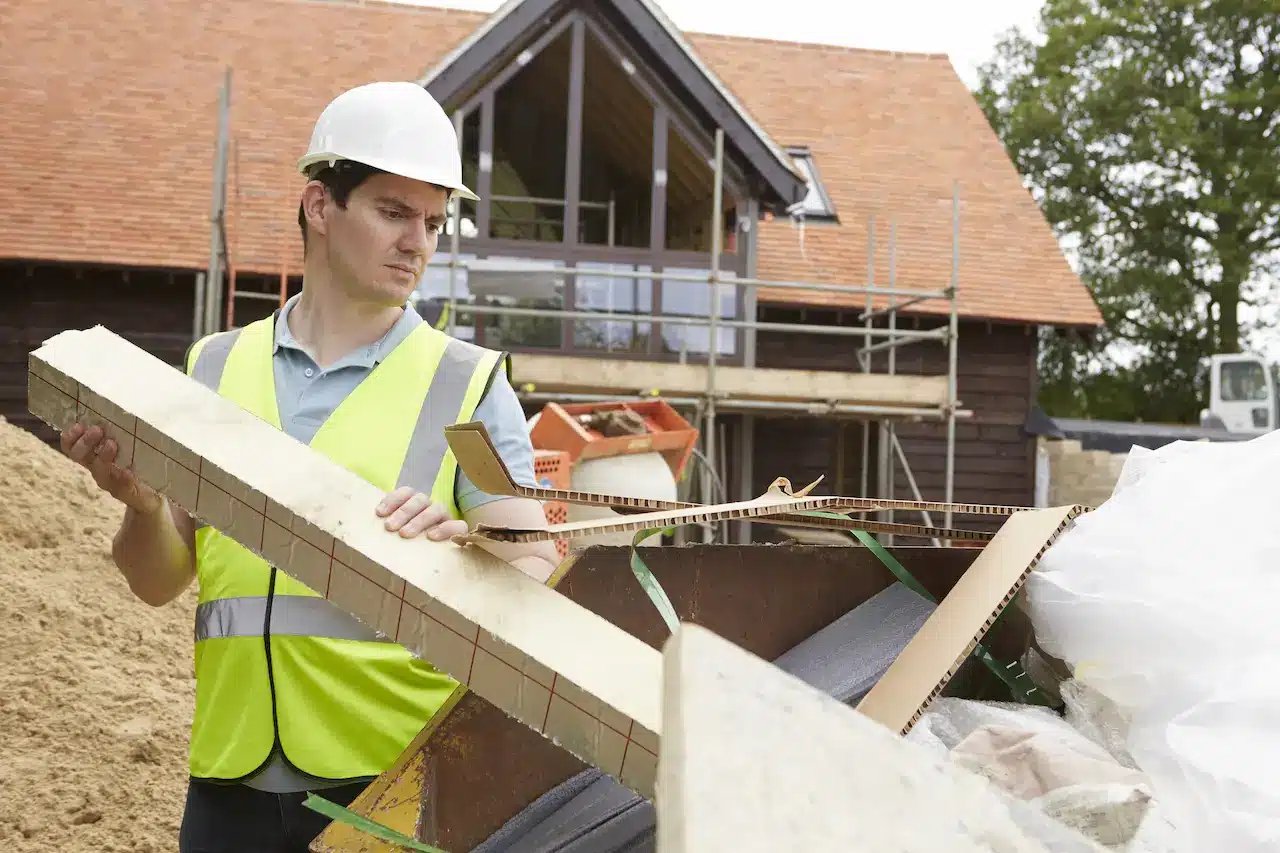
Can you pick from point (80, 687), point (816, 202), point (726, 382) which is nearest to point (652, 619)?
point (80, 687)

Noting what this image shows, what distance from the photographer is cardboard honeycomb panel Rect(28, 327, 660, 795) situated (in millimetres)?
1128

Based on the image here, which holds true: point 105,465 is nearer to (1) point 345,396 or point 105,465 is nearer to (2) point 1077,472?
(1) point 345,396

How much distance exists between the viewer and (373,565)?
1240 mm

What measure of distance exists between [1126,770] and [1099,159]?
94.7 ft

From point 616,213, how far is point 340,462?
11505mm

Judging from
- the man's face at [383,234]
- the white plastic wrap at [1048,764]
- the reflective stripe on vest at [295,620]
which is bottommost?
the white plastic wrap at [1048,764]

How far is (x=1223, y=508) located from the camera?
1560 millimetres

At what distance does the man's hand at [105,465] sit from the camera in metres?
1.52

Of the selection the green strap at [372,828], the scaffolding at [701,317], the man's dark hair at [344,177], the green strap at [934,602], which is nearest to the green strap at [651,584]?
the green strap at [934,602]

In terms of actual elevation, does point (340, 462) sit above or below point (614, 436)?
above

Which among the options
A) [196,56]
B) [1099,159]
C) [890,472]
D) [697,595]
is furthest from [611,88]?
[1099,159]

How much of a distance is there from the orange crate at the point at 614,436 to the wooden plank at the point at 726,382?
6.94 ft

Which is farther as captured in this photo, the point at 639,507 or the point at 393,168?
the point at 393,168

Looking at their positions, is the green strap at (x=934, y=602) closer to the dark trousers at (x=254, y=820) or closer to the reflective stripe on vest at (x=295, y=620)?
the reflective stripe on vest at (x=295, y=620)
